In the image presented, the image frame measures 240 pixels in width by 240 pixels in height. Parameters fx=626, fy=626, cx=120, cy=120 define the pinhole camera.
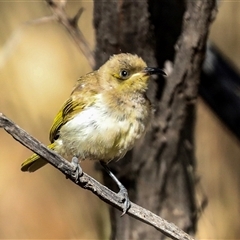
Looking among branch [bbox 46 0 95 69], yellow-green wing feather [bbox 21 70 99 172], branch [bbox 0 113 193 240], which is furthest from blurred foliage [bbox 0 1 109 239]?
branch [bbox 0 113 193 240]

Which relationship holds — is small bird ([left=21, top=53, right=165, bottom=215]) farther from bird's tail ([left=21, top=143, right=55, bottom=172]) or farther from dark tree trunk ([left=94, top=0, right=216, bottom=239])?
dark tree trunk ([left=94, top=0, right=216, bottom=239])

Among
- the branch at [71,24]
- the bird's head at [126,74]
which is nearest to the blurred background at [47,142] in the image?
the branch at [71,24]

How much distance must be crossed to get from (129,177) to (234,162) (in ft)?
4.87

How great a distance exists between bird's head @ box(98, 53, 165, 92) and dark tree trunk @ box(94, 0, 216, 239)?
35cm

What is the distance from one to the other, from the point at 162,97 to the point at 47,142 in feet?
5.66

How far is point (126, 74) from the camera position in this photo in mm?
3004

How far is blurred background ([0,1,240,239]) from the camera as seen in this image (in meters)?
4.45

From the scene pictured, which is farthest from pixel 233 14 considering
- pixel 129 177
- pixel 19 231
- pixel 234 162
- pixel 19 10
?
pixel 19 231

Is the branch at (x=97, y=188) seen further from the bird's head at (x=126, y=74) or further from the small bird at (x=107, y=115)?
the bird's head at (x=126, y=74)

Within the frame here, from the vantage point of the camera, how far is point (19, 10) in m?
5.32

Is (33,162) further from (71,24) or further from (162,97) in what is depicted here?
(71,24)

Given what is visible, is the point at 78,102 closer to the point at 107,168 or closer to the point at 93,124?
the point at 93,124

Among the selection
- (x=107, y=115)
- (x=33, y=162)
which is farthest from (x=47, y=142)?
(x=107, y=115)

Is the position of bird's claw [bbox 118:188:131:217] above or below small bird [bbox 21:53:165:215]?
below
